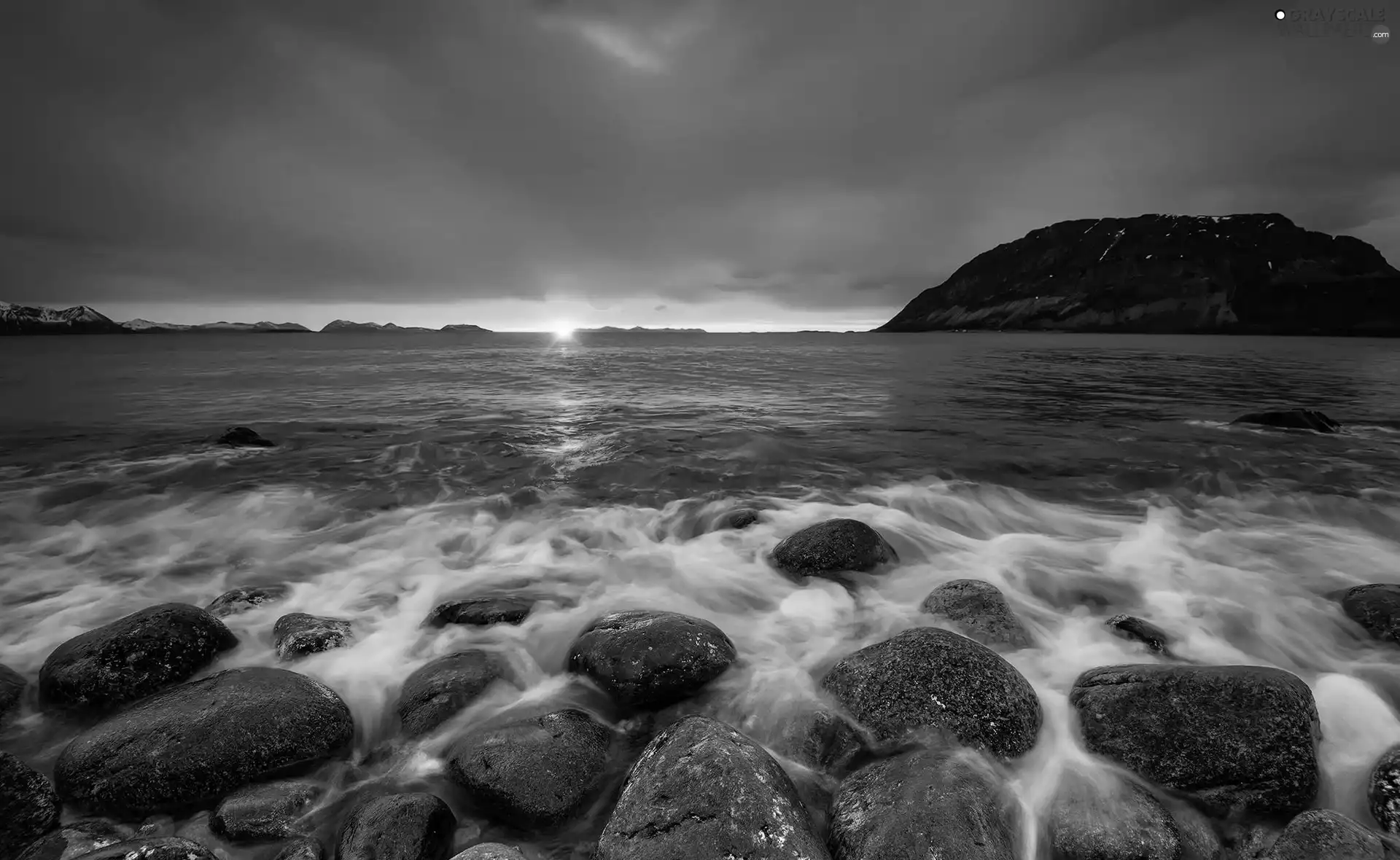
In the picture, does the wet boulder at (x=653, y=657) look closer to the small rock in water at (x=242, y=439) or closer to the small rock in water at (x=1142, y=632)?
the small rock in water at (x=1142, y=632)

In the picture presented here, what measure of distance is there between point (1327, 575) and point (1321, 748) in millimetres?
4994

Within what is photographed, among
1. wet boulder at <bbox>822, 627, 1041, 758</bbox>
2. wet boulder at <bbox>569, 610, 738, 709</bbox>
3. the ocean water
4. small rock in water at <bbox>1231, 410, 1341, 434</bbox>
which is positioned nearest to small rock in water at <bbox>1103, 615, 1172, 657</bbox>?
the ocean water

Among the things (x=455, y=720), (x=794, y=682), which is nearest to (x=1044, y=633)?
(x=794, y=682)

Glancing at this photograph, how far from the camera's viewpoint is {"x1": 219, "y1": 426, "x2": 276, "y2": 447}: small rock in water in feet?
47.9

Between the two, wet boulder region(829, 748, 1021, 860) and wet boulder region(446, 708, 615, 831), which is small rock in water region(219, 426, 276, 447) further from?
wet boulder region(829, 748, 1021, 860)

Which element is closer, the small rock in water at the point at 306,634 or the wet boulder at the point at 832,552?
the small rock in water at the point at 306,634

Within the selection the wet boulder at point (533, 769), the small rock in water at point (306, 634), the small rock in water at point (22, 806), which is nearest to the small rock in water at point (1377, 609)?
the wet boulder at point (533, 769)

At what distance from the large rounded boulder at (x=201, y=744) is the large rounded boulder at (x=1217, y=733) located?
5865mm

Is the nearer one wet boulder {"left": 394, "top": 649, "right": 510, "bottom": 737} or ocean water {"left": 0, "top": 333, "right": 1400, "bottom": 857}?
wet boulder {"left": 394, "top": 649, "right": 510, "bottom": 737}

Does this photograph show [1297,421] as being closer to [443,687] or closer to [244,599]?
[443,687]

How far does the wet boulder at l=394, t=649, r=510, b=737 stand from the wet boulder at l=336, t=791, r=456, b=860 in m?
1.11

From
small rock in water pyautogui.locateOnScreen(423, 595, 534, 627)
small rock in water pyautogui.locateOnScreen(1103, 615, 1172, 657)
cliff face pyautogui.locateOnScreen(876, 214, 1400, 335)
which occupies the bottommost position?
small rock in water pyautogui.locateOnScreen(423, 595, 534, 627)

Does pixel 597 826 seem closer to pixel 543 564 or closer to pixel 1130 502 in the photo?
pixel 543 564

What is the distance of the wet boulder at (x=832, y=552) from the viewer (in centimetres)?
733
